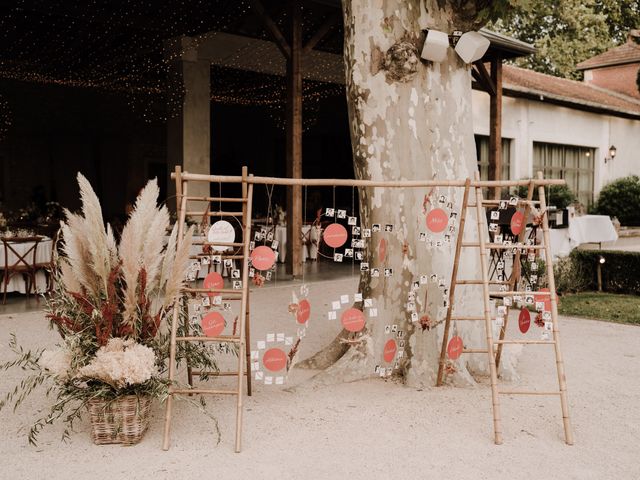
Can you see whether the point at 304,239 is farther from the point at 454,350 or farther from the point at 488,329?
the point at 488,329

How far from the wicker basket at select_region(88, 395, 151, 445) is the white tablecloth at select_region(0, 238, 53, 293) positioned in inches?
190

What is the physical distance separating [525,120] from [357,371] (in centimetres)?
1371

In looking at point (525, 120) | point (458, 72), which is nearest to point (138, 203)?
point (458, 72)

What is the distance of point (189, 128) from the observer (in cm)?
1123

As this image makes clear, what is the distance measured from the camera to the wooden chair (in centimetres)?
759

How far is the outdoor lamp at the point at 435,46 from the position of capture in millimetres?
4535

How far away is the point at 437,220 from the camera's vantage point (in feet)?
13.2

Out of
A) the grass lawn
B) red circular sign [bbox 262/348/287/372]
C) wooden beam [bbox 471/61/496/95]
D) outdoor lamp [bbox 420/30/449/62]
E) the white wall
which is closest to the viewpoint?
red circular sign [bbox 262/348/287/372]

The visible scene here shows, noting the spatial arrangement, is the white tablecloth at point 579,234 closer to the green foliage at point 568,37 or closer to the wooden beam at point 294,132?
the wooden beam at point 294,132

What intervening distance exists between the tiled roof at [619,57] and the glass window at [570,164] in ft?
18.1

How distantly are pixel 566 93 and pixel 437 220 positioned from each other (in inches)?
637

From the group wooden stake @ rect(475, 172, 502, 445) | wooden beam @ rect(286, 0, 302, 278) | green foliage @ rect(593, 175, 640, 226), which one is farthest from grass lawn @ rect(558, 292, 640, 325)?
green foliage @ rect(593, 175, 640, 226)

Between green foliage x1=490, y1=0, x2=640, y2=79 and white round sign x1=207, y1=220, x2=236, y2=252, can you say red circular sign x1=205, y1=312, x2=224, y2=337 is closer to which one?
white round sign x1=207, y1=220, x2=236, y2=252

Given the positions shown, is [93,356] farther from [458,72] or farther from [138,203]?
[458,72]
